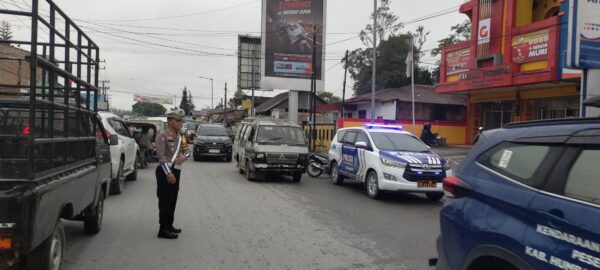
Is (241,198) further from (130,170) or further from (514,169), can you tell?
(514,169)

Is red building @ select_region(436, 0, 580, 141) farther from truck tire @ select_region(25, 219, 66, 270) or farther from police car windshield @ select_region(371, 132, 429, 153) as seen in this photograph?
truck tire @ select_region(25, 219, 66, 270)

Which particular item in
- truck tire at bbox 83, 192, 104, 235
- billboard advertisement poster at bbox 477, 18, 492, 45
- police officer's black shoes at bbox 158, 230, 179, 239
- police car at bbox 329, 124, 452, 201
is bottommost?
police officer's black shoes at bbox 158, 230, 179, 239

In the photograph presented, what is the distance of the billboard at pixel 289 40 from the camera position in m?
39.5

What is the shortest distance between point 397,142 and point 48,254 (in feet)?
29.6

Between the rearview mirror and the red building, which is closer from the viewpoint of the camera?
the rearview mirror

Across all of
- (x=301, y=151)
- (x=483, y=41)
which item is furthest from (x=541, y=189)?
(x=483, y=41)

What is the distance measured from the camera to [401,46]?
181ft

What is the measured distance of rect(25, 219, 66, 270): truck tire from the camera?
13.7 ft

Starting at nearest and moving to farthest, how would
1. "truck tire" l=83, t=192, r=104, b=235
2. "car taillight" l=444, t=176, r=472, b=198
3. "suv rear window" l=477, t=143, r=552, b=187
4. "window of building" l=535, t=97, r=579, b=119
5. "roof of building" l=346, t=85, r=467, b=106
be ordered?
1. "suv rear window" l=477, t=143, r=552, b=187
2. "car taillight" l=444, t=176, r=472, b=198
3. "truck tire" l=83, t=192, r=104, b=235
4. "window of building" l=535, t=97, r=579, b=119
5. "roof of building" l=346, t=85, r=467, b=106

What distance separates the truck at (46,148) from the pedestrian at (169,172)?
0.81 meters

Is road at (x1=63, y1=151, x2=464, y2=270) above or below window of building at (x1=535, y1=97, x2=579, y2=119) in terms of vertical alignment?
below

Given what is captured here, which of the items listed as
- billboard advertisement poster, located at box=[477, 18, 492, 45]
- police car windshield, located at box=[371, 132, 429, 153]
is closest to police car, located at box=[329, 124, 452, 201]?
police car windshield, located at box=[371, 132, 429, 153]

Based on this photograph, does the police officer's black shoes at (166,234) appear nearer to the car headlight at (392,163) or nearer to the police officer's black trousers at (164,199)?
the police officer's black trousers at (164,199)

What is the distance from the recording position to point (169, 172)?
22.1 feet
